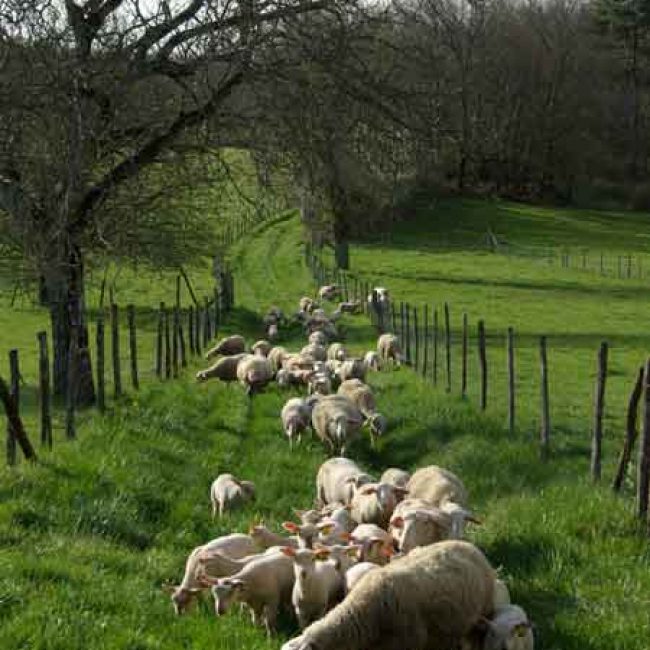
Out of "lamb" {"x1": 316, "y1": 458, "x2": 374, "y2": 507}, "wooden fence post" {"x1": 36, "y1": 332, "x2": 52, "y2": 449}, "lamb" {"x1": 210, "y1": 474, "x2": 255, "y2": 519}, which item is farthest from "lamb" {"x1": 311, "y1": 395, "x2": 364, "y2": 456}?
"wooden fence post" {"x1": 36, "y1": 332, "x2": 52, "y2": 449}

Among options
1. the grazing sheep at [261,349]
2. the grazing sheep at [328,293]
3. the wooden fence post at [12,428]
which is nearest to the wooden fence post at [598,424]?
the wooden fence post at [12,428]

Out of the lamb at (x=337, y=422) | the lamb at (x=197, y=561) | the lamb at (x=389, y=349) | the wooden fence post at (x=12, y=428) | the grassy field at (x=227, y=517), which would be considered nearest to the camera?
the grassy field at (x=227, y=517)

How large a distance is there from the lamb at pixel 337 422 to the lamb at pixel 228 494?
9.27 feet

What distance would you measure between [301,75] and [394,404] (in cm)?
515

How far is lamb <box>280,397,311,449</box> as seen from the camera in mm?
14719

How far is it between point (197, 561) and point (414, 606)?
6.41ft

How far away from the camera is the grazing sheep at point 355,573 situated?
26.2ft

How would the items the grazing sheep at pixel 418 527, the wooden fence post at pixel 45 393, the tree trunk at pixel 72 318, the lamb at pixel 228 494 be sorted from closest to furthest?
the grazing sheep at pixel 418 527 < the lamb at pixel 228 494 < the wooden fence post at pixel 45 393 < the tree trunk at pixel 72 318

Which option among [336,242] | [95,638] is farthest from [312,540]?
[336,242]

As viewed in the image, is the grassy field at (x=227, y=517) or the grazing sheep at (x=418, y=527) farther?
the grazing sheep at (x=418, y=527)

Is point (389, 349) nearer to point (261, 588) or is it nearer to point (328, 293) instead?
point (328, 293)

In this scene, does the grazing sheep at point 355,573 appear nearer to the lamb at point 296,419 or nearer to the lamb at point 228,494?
the lamb at point 228,494

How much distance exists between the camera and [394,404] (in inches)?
663

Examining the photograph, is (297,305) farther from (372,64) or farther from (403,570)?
(403,570)
